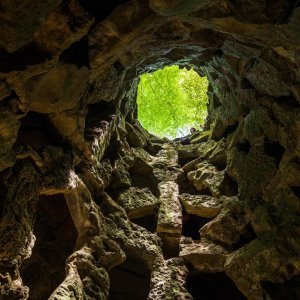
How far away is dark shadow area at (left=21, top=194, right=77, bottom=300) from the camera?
7176 millimetres

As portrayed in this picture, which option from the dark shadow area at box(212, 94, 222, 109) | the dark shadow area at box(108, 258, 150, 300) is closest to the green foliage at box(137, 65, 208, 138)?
the dark shadow area at box(212, 94, 222, 109)

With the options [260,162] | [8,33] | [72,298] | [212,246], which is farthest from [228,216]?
[8,33]

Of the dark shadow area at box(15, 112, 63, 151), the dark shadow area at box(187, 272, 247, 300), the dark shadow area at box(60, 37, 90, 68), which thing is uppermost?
the dark shadow area at box(60, 37, 90, 68)

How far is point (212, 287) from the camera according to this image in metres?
7.17

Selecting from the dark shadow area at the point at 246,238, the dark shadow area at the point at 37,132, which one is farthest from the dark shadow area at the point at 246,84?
the dark shadow area at the point at 37,132

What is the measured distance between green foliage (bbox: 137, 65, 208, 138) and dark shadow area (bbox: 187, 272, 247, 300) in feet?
33.5

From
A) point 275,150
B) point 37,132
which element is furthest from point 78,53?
point 275,150

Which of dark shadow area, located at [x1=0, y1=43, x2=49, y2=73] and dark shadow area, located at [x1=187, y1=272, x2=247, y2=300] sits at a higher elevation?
dark shadow area, located at [x1=0, y1=43, x2=49, y2=73]

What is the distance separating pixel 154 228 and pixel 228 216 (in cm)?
192

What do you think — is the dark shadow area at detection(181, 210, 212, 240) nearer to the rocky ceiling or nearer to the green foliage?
the rocky ceiling

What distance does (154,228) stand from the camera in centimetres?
786

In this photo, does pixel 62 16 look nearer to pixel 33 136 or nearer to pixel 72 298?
pixel 33 136

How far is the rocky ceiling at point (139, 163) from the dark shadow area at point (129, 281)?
0.9 inches

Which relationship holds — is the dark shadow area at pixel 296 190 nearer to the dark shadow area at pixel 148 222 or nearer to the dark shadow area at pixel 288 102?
the dark shadow area at pixel 288 102
